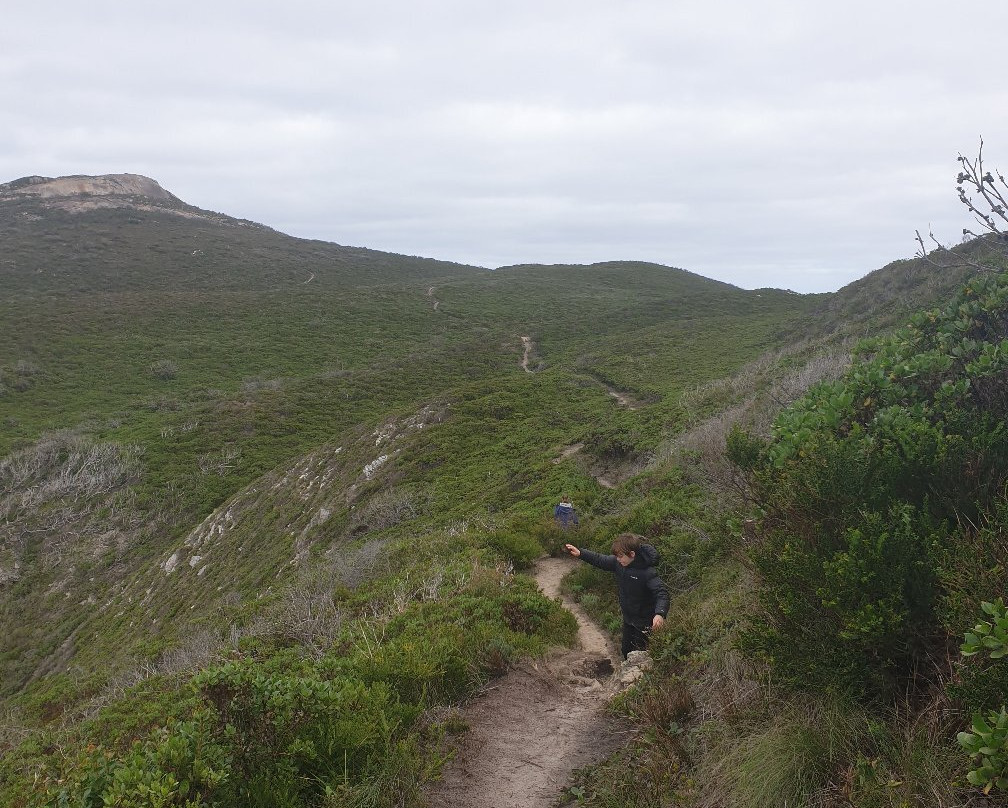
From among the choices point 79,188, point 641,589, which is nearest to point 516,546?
point 641,589

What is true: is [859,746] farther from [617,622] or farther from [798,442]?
[617,622]

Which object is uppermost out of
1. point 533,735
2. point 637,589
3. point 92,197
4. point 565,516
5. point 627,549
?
point 92,197

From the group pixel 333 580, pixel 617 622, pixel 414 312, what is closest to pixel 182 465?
pixel 333 580

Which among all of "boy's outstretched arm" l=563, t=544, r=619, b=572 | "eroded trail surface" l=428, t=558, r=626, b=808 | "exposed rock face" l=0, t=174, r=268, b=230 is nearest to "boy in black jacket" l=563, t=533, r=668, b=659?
"boy's outstretched arm" l=563, t=544, r=619, b=572

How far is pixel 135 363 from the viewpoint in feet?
129

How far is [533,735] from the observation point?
16.4ft

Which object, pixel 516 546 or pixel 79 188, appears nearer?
pixel 516 546

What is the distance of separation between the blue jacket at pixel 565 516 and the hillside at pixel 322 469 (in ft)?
1.31

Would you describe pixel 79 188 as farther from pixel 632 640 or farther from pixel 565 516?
pixel 632 640

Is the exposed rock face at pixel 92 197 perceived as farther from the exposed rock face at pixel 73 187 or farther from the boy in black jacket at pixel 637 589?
the boy in black jacket at pixel 637 589

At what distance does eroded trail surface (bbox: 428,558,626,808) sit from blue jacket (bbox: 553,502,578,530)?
14.4ft

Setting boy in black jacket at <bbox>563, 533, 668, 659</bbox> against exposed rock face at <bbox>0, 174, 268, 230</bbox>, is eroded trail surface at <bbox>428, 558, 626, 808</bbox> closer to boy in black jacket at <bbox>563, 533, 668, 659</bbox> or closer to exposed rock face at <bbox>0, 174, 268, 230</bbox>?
boy in black jacket at <bbox>563, 533, 668, 659</bbox>

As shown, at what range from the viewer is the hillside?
7418mm

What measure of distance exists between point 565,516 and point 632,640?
471cm
